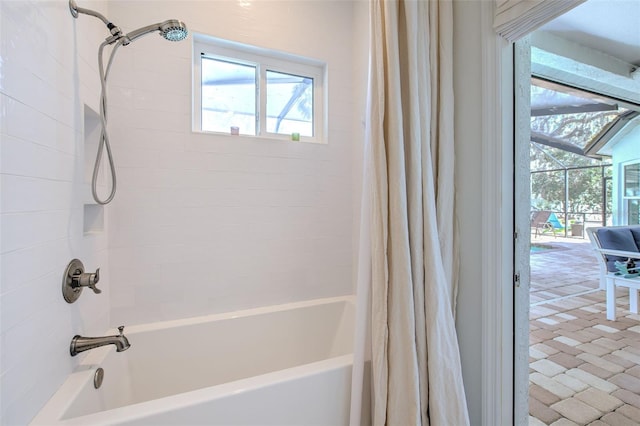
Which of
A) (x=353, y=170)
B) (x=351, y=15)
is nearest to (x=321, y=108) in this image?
(x=353, y=170)

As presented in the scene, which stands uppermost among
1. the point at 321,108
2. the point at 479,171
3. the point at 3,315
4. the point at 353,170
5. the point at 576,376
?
the point at 321,108

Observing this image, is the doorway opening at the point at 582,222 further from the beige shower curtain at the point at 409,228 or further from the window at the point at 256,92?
the window at the point at 256,92

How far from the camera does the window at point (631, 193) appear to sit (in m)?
1.05

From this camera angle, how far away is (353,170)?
208 centimetres

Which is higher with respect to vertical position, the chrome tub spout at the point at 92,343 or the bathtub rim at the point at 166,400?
the chrome tub spout at the point at 92,343

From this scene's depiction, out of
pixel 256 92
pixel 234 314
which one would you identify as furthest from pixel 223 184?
pixel 234 314

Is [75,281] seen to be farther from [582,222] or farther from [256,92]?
[582,222]

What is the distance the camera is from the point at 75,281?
1.12 m

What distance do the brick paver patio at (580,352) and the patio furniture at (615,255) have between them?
5 centimetres

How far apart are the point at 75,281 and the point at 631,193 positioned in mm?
2234

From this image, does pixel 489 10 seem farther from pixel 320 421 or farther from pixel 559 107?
pixel 320 421

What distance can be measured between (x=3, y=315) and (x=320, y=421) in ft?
3.75

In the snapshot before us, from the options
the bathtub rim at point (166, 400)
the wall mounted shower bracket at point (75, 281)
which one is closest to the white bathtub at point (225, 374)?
the bathtub rim at point (166, 400)

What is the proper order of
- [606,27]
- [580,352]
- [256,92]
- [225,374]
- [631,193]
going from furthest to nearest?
[256,92] → [580,352] → [225,374] → [606,27] → [631,193]
